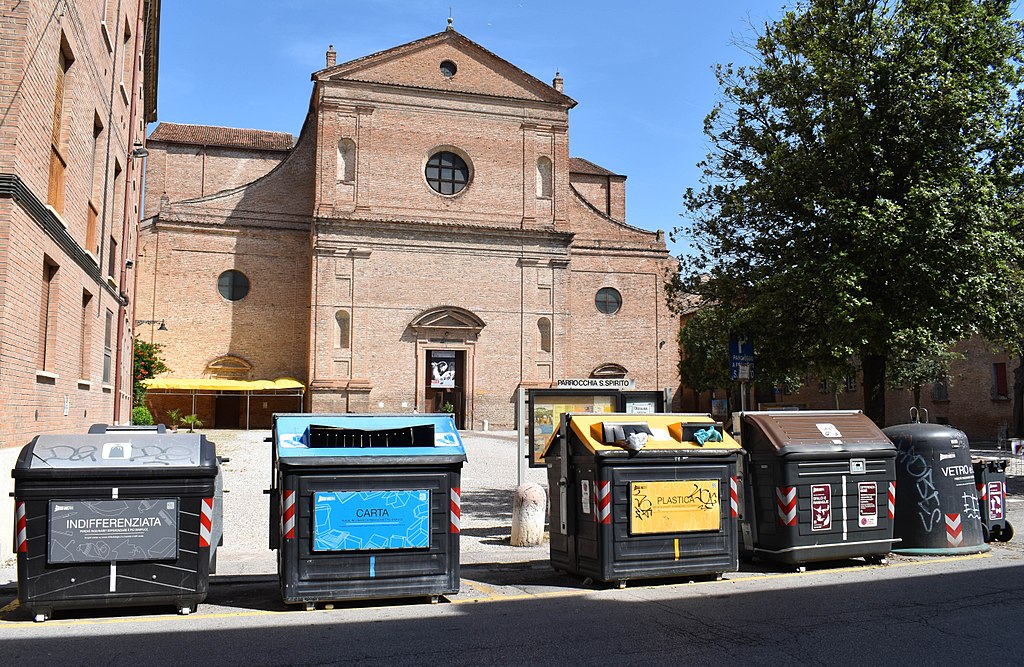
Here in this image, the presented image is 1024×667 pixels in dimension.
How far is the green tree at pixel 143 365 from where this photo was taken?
3012 centimetres

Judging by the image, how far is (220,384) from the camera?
34.2m

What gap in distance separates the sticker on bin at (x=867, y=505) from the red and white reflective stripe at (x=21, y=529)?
298 inches

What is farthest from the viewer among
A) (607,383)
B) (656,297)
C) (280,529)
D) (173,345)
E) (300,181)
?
(656,297)

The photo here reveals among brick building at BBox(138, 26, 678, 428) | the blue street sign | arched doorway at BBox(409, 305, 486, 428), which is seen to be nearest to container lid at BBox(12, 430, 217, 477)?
the blue street sign

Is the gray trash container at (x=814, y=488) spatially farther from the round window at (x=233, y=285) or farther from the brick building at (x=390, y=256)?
the round window at (x=233, y=285)

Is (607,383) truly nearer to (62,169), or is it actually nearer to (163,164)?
(62,169)

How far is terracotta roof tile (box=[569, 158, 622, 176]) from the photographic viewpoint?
48.7m

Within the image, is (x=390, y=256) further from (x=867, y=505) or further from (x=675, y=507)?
(x=675, y=507)

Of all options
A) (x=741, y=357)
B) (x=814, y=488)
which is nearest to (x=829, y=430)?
(x=814, y=488)

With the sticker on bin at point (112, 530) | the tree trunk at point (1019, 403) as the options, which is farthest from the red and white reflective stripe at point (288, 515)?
the tree trunk at point (1019, 403)

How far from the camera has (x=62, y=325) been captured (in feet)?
40.2

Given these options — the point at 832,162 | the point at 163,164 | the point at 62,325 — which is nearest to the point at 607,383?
the point at 832,162

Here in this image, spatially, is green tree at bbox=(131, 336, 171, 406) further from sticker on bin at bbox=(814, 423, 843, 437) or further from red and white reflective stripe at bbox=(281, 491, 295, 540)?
sticker on bin at bbox=(814, 423, 843, 437)

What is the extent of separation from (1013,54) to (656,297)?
92.4 ft
